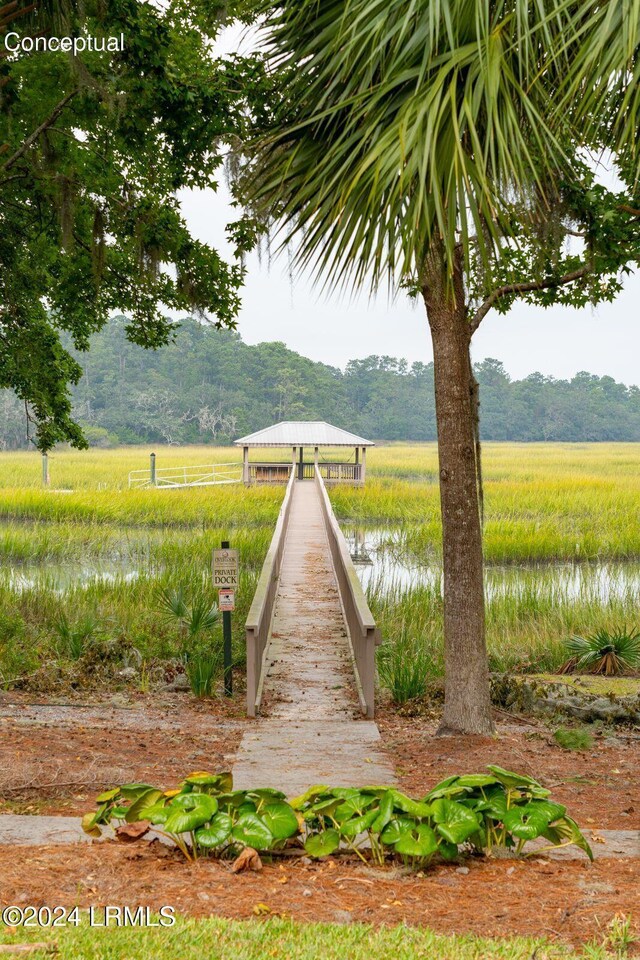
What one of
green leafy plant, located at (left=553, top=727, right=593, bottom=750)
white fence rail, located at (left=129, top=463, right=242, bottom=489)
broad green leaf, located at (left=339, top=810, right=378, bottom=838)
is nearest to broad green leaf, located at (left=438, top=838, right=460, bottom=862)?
broad green leaf, located at (left=339, top=810, right=378, bottom=838)

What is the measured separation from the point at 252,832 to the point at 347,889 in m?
0.41

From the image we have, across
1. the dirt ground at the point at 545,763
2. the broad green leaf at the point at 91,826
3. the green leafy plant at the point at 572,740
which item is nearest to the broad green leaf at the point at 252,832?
the broad green leaf at the point at 91,826

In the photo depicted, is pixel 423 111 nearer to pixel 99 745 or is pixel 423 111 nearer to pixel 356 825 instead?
pixel 356 825

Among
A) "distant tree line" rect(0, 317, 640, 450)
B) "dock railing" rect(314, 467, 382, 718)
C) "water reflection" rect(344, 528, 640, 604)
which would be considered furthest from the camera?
"distant tree line" rect(0, 317, 640, 450)

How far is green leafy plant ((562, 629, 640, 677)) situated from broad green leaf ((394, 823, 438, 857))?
290 inches

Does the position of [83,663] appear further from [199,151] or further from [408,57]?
[408,57]

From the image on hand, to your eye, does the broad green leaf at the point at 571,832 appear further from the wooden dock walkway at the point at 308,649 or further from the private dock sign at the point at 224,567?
the private dock sign at the point at 224,567

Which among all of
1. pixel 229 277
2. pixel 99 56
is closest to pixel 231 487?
pixel 229 277

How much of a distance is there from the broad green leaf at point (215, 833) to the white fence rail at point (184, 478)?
106ft

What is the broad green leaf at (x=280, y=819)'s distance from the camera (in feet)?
11.5

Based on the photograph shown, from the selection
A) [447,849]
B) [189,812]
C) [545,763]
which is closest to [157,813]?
[189,812]

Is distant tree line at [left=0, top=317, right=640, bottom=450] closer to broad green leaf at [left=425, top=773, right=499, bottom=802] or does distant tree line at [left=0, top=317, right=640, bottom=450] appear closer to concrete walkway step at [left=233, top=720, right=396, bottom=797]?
concrete walkway step at [left=233, top=720, right=396, bottom=797]

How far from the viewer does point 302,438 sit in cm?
4047

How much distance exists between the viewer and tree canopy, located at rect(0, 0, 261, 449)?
27.1ft
